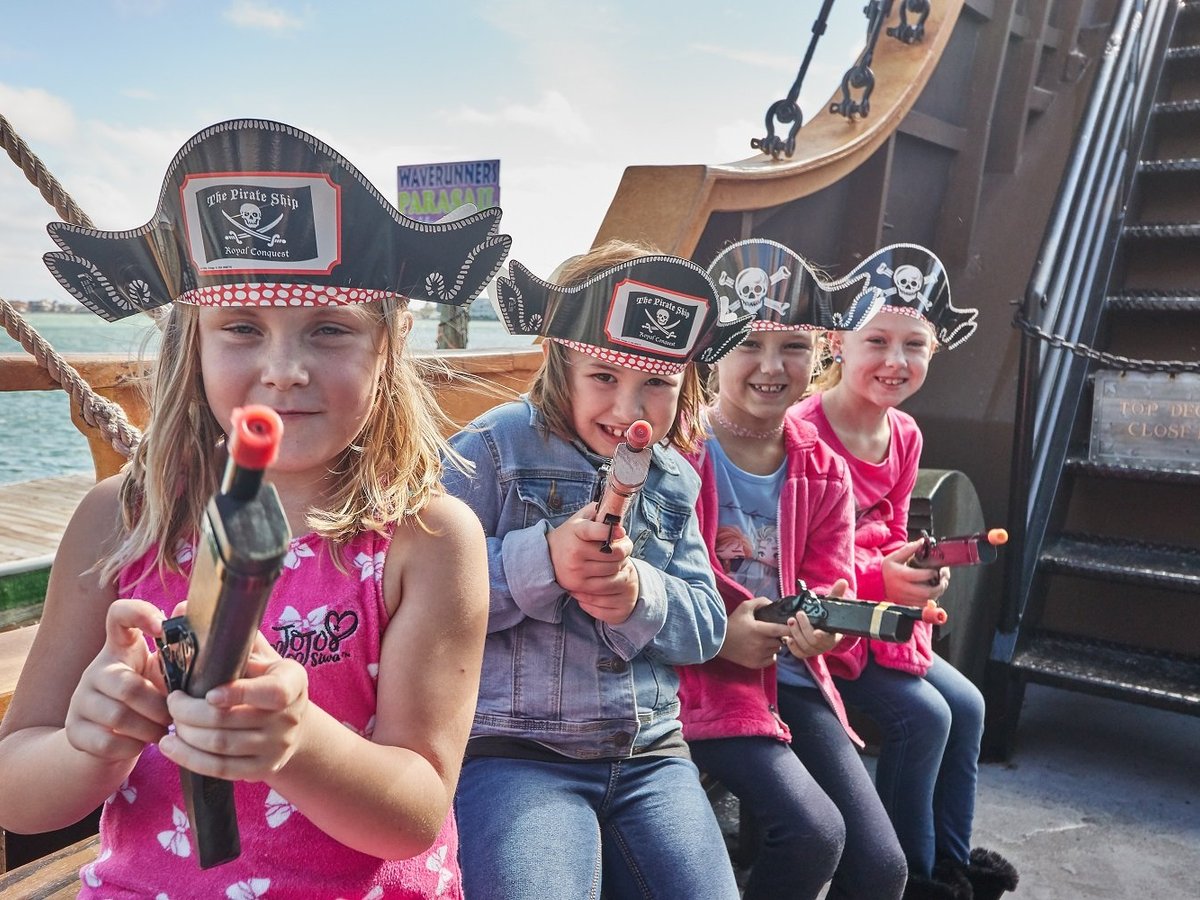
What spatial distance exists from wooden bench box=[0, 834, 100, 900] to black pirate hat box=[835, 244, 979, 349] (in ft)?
7.01

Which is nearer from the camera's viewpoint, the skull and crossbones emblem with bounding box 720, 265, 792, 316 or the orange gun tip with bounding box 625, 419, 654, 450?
the orange gun tip with bounding box 625, 419, 654, 450

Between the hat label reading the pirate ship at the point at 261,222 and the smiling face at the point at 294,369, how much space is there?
63 millimetres

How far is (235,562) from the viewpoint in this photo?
66 cm

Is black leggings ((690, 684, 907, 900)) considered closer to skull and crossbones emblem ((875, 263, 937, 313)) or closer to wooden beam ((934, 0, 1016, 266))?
skull and crossbones emblem ((875, 263, 937, 313))

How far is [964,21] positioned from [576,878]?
13.3 feet

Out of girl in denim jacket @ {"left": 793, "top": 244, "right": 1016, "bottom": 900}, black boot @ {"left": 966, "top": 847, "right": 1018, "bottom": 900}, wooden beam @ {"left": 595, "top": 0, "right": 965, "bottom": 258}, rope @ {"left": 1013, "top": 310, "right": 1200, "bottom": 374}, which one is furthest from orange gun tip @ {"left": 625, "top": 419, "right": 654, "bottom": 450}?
rope @ {"left": 1013, "top": 310, "right": 1200, "bottom": 374}

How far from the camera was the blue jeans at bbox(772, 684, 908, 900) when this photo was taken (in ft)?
6.89

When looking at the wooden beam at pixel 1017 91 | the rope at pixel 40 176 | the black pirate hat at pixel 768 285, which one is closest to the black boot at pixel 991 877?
the black pirate hat at pixel 768 285

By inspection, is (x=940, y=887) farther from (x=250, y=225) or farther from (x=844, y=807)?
(x=250, y=225)

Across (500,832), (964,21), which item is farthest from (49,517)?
(500,832)

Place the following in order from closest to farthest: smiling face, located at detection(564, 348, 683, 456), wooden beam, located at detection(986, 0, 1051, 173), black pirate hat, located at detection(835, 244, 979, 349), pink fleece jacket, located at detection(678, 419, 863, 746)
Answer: smiling face, located at detection(564, 348, 683, 456)
pink fleece jacket, located at detection(678, 419, 863, 746)
black pirate hat, located at detection(835, 244, 979, 349)
wooden beam, located at detection(986, 0, 1051, 173)

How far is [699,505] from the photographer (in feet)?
7.29

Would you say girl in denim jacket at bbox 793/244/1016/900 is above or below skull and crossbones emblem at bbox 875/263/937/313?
below

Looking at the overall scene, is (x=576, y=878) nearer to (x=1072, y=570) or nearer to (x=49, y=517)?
(x=1072, y=570)
